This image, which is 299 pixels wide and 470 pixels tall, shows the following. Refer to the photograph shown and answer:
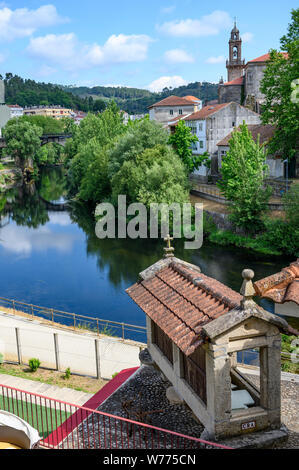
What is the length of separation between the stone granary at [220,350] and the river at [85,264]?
1317 centimetres

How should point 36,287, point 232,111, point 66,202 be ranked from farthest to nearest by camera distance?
point 66,202 < point 232,111 < point 36,287

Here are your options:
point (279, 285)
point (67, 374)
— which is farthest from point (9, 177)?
point (279, 285)

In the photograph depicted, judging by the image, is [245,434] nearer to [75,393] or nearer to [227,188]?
[75,393]

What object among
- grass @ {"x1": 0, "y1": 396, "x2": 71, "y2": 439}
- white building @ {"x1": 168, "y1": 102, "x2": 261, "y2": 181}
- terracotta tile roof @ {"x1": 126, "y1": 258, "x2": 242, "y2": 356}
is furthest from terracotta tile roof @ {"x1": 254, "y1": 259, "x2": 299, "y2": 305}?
white building @ {"x1": 168, "y1": 102, "x2": 261, "y2": 181}

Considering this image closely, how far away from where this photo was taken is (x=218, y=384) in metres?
8.30

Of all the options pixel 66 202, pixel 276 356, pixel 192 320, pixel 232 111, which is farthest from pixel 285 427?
pixel 66 202

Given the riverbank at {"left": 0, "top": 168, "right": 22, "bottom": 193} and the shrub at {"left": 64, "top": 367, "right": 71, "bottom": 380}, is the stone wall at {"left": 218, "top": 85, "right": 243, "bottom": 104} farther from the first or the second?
the shrub at {"left": 64, "top": 367, "right": 71, "bottom": 380}

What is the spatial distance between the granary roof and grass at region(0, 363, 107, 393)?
5.08m

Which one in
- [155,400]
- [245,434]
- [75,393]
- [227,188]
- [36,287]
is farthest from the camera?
[227,188]

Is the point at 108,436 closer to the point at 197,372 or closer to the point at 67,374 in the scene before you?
the point at 197,372

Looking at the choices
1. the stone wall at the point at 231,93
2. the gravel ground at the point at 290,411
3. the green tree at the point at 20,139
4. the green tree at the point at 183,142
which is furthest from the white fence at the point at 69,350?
the green tree at the point at 20,139

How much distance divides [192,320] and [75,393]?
23.2 ft

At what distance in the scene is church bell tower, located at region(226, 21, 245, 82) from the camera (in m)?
82.8

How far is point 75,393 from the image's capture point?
47.8 feet
